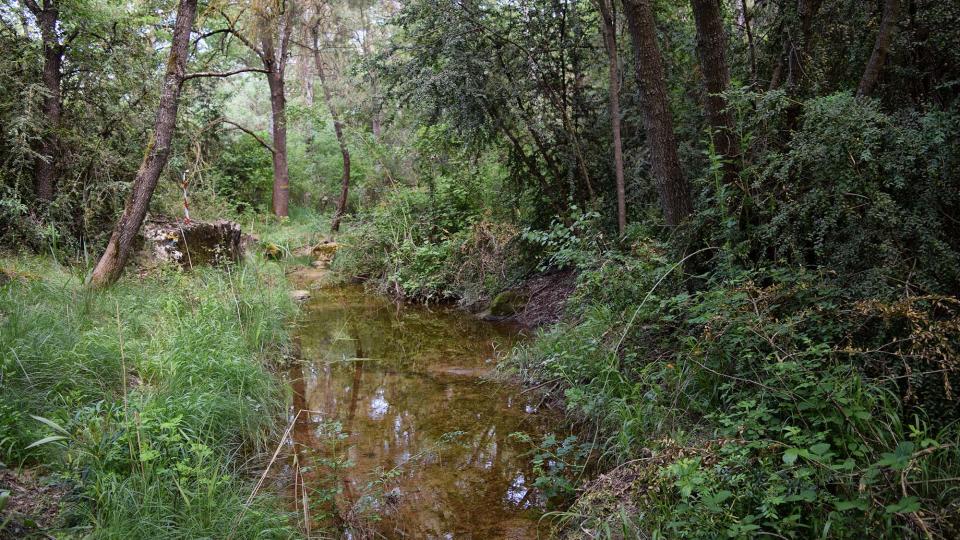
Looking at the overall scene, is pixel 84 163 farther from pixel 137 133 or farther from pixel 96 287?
pixel 96 287

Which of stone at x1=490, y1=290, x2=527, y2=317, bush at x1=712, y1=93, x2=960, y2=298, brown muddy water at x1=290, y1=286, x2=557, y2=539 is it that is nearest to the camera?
bush at x1=712, y1=93, x2=960, y2=298

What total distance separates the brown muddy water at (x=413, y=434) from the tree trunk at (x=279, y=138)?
29.9 ft

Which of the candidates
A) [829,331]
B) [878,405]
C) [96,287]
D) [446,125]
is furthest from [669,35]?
[96,287]

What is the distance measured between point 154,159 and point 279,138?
10.3 m

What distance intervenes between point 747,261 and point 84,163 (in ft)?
27.8

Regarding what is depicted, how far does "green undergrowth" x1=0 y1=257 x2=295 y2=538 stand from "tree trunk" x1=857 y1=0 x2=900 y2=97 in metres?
4.47

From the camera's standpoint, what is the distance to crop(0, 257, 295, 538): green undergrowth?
2826mm

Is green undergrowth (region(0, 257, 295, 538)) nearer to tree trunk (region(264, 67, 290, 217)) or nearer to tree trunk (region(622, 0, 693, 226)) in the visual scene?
tree trunk (region(622, 0, 693, 226))

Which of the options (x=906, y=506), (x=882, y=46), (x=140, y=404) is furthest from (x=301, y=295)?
(x=906, y=506)

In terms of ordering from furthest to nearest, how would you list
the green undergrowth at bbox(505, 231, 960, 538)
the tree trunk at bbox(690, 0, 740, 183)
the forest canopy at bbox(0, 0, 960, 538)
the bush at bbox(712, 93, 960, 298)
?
the tree trunk at bbox(690, 0, 740, 183) < the bush at bbox(712, 93, 960, 298) < the forest canopy at bbox(0, 0, 960, 538) < the green undergrowth at bbox(505, 231, 960, 538)

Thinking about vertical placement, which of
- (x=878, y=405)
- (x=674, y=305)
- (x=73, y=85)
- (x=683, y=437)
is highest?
(x=73, y=85)

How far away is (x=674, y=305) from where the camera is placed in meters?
4.22

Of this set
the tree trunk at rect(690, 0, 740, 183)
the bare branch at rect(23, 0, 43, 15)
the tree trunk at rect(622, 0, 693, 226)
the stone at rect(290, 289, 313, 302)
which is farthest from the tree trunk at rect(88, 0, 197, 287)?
the tree trunk at rect(690, 0, 740, 183)

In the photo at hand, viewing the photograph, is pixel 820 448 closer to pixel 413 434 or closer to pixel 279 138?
pixel 413 434
